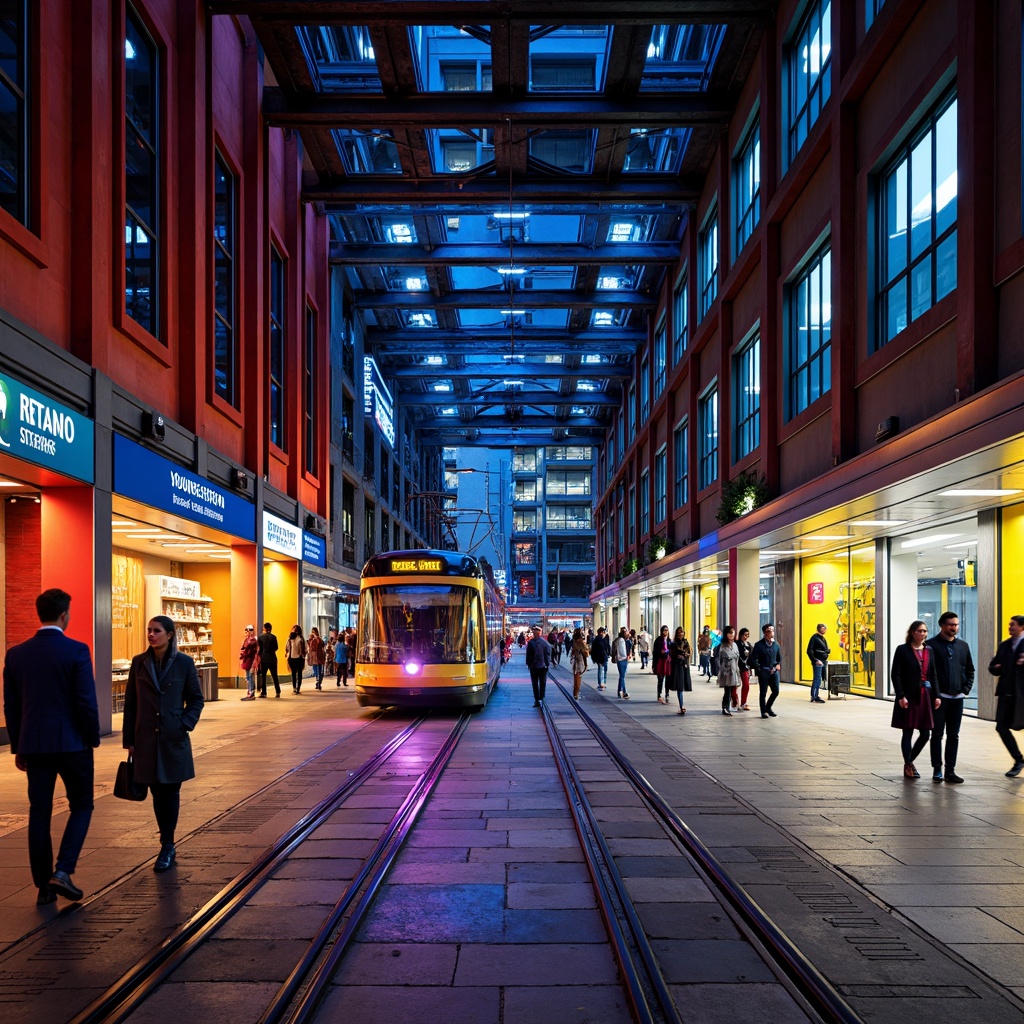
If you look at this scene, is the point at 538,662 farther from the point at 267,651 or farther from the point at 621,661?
the point at 267,651

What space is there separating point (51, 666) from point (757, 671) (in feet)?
46.2

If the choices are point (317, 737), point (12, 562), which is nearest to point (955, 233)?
point (317, 737)

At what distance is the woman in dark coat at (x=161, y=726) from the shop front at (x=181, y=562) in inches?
356

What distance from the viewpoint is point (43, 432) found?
12492 millimetres

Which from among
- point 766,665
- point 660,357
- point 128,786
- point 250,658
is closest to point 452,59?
point 660,357

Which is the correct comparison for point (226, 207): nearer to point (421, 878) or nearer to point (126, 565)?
point (126, 565)

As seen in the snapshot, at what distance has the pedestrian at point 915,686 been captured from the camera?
10.2m

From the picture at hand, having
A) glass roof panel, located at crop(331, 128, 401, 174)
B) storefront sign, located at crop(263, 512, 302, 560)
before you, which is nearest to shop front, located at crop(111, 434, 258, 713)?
storefront sign, located at crop(263, 512, 302, 560)

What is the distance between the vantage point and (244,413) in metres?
23.7

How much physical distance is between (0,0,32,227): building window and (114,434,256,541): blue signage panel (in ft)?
12.6

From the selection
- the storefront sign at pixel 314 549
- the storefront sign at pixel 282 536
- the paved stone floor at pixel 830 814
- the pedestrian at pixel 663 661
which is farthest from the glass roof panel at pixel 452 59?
the paved stone floor at pixel 830 814

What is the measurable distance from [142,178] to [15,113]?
468 cm

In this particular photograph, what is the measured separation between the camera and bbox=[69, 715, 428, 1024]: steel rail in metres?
4.23

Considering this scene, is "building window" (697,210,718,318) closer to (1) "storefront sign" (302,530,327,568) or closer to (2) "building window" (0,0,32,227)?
(1) "storefront sign" (302,530,327,568)
